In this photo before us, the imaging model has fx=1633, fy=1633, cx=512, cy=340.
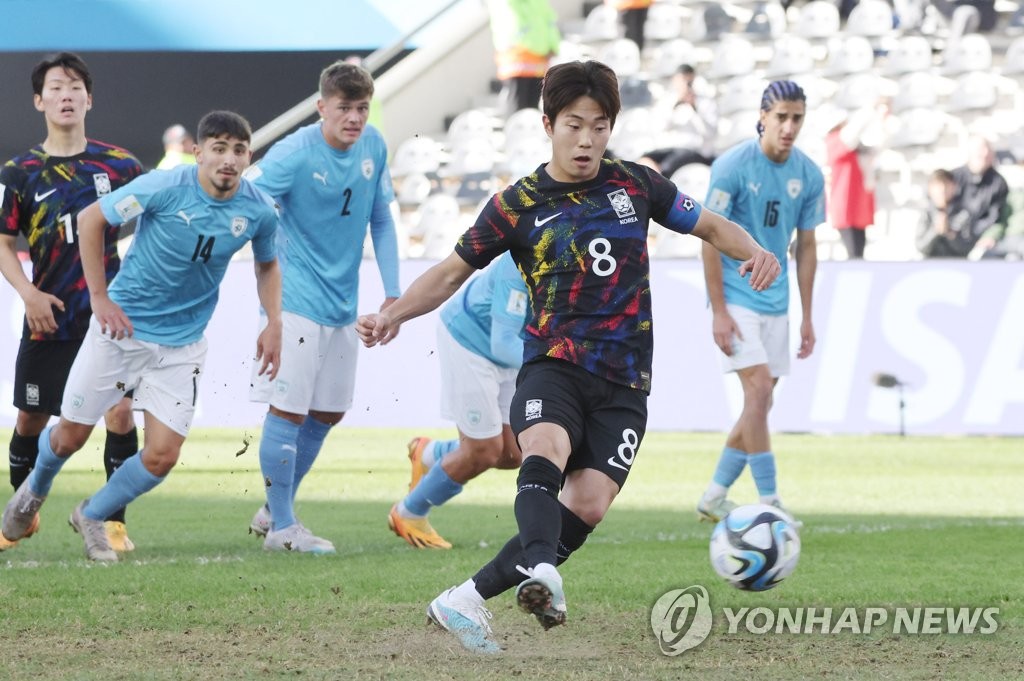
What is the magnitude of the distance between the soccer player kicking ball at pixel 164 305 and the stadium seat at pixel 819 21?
14.6 m

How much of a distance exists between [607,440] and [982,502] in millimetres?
5858

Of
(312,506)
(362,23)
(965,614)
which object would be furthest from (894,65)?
(965,614)

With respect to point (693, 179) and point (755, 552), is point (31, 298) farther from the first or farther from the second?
point (693, 179)

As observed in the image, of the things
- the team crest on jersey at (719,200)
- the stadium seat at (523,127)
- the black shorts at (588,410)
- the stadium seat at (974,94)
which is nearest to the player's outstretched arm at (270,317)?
the black shorts at (588,410)

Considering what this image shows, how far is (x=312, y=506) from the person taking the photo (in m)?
10.7

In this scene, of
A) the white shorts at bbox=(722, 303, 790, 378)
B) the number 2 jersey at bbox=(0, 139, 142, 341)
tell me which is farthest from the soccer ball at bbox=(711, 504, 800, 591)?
the number 2 jersey at bbox=(0, 139, 142, 341)

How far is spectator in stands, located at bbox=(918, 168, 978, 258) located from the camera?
1656cm

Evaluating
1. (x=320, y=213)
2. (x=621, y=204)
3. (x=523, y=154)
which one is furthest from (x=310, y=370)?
(x=523, y=154)

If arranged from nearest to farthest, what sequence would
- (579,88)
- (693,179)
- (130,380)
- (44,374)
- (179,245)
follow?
(579,88) → (179,245) → (130,380) → (44,374) → (693,179)

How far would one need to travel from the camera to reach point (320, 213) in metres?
8.38

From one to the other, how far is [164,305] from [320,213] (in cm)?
108

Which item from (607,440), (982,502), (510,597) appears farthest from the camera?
(982,502)

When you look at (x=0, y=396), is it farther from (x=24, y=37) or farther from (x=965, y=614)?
(x=965, y=614)

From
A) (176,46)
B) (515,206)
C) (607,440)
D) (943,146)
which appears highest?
(176,46)
